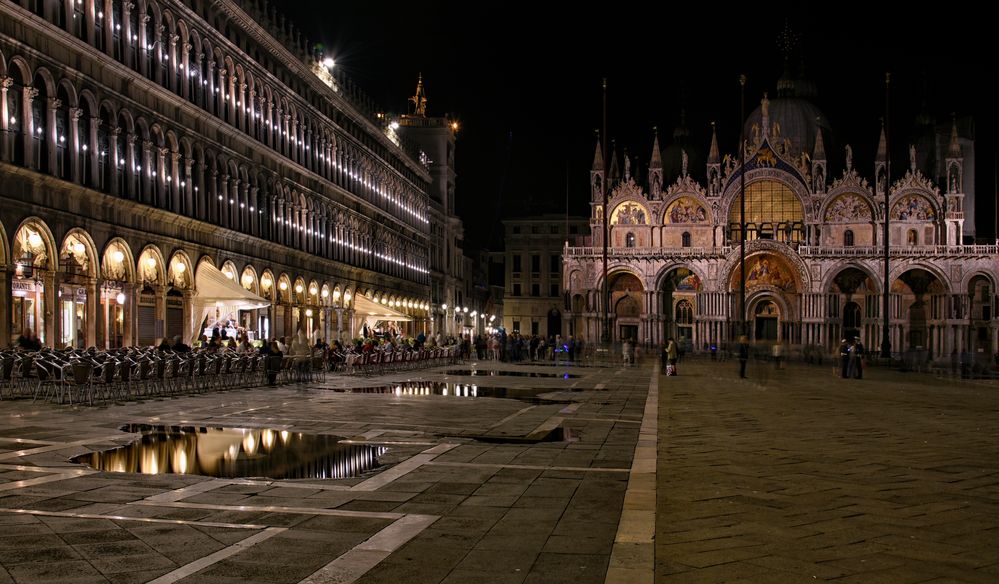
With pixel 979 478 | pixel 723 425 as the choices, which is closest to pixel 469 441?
pixel 723 425

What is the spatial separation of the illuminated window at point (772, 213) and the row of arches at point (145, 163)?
1828 inches

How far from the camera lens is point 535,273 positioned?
4537 inches

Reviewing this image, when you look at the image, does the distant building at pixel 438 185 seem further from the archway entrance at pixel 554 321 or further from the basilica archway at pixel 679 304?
the basilica archway at pixel 679 304

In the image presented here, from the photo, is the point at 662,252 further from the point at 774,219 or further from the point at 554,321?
the point at 554,321

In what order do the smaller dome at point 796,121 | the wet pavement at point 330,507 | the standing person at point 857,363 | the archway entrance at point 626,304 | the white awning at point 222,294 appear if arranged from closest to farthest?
the wet pavement at point 330,507
the white awning at point 222,294
the standing person at point 857,363
the archway entrance at point 626,304
the smaller dome at point 796,121

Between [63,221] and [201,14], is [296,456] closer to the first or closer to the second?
[63,221]

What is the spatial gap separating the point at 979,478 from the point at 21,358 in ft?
62.4

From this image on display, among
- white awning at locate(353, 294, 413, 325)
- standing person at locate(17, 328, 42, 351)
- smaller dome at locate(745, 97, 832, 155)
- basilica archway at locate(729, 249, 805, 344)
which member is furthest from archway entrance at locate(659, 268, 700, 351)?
standing person at locate(17, 328, 42, 351)

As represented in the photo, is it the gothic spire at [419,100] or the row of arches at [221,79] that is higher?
the gothic spire at [419,100]

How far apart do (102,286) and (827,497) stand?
26907mm

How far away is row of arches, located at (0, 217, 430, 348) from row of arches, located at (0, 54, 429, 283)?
73.6 inches

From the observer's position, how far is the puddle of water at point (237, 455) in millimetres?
11742

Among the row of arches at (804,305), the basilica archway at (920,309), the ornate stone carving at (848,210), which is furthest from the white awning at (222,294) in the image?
the ornate stone carving at (848,210)

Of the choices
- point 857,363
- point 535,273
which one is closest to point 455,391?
point 857,363
